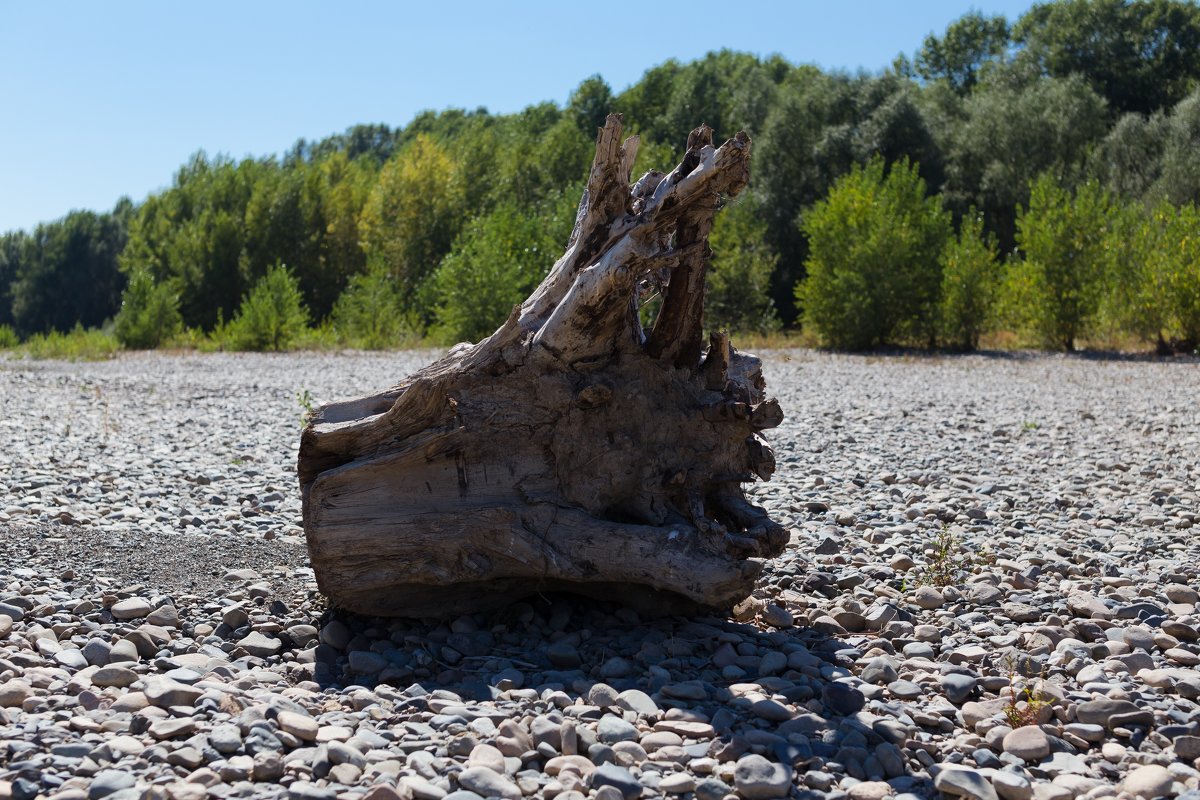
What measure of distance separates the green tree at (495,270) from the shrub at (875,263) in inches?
257

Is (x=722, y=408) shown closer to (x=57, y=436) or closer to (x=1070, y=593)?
(x=1070, y=593)

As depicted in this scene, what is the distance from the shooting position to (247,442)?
29.6 ft

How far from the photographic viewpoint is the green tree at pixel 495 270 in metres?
22.2

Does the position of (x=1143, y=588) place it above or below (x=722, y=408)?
below

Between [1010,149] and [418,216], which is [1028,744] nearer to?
[1010,149]

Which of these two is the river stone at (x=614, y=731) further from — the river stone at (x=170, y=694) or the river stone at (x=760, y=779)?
the river stone at (x=170, y=694)

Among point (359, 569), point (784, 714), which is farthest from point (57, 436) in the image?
point (784, 714)

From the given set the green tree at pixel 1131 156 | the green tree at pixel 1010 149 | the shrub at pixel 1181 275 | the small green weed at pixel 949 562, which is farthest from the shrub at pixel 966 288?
the small green weed at pixel 949 562

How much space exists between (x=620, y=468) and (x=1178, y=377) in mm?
14068

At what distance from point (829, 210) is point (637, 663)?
19.1m

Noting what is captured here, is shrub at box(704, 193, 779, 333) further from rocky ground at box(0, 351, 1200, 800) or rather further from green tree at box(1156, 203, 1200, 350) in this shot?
rocky ground at box(0, 351, 1200, 800)

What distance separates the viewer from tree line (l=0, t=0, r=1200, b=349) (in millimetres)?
20719

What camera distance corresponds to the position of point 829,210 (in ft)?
70.5

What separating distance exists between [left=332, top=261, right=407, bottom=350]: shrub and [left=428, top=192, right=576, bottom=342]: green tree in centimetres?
140
